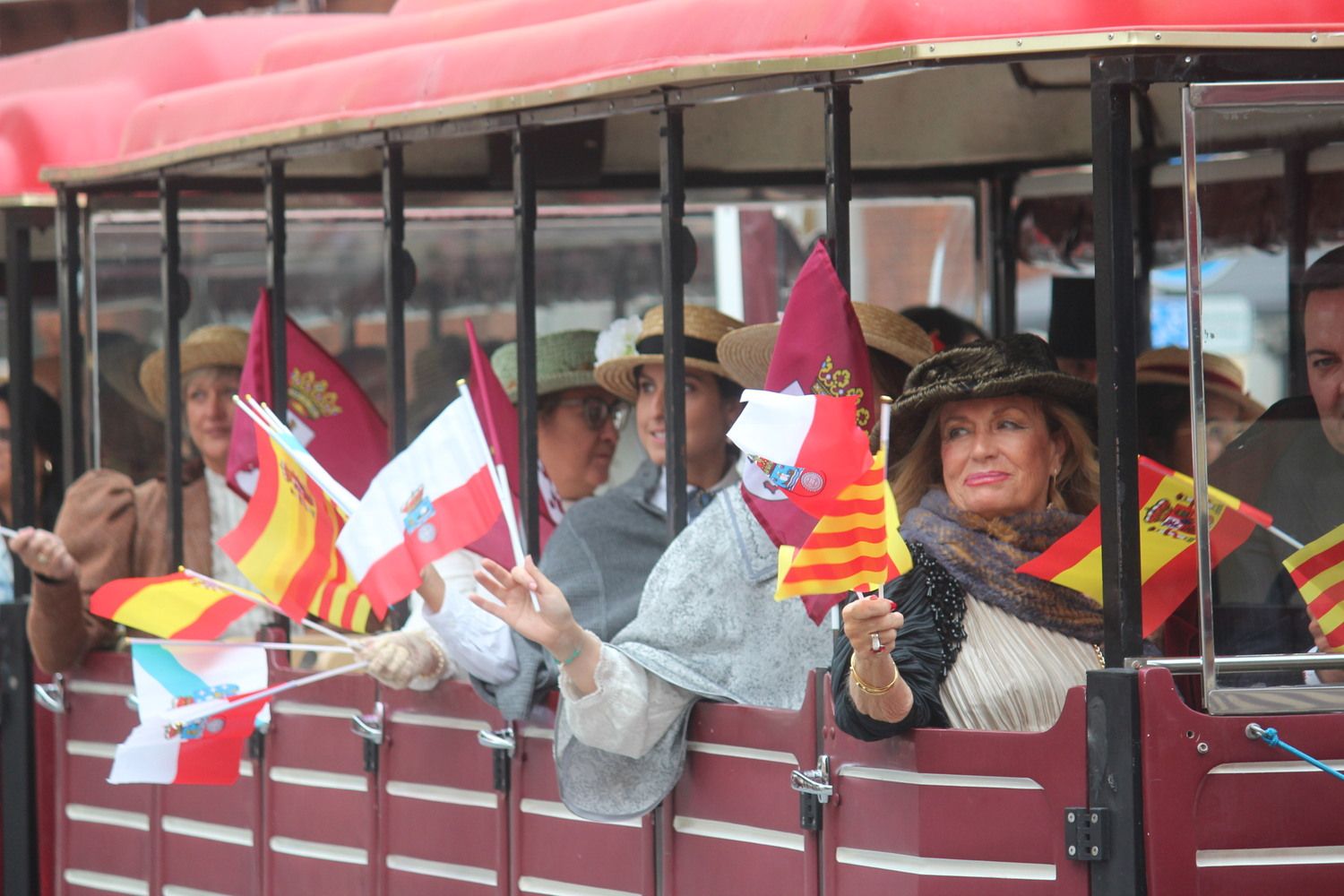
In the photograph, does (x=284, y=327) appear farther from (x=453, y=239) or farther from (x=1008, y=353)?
(x=1008, y=353)

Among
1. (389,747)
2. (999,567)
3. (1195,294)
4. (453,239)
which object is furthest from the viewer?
(453,239)

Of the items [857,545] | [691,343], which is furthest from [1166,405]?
[857,545]

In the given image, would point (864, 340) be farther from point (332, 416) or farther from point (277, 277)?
point (332, 416)

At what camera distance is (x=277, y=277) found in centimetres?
562

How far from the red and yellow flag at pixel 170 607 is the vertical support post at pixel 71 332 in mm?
1638

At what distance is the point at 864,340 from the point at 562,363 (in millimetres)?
1588

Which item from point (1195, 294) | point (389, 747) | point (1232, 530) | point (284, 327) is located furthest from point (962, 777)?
point (284, 327)

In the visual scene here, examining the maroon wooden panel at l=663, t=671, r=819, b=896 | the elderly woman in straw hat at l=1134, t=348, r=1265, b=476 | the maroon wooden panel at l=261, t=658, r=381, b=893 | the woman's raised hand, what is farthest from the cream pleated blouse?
the maroon wooden panel at l=261, t=658, r=381, b=893

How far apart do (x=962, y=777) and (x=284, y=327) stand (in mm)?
2621

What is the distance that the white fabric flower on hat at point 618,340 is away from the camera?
550 centimetres

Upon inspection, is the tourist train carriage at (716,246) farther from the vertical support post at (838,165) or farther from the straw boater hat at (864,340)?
the straw boater hat at (864,340)

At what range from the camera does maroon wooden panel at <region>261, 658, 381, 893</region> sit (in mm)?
5293

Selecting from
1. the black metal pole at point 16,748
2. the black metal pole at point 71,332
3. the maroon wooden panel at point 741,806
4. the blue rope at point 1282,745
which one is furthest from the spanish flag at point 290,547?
the black metal pole at point 16,748

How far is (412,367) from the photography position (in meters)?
7.53
